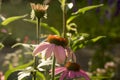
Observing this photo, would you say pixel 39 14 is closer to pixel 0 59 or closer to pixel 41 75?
pixel 41 75

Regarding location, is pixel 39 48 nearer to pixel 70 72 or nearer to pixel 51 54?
pixel 51 54

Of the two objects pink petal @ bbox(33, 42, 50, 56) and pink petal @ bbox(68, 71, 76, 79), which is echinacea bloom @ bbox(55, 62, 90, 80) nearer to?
pink petal @ bbox(68, 71, 76, 79)

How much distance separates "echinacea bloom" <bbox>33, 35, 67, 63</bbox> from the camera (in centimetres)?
140

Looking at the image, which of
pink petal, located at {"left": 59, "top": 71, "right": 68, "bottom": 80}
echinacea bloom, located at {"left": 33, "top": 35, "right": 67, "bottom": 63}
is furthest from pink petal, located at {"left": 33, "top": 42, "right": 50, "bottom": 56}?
pink petal, located at {"left": 59, "top": 71, "right": 68, "bottom": 80}

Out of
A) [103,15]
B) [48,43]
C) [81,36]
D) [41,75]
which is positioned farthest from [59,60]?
[103,15]

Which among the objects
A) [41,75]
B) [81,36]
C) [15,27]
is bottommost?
[41,75]

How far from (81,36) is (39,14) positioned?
26 cm

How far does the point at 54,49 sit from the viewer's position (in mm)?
1417

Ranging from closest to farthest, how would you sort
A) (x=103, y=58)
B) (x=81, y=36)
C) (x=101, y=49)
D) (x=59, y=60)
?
(x=59, y=60) → (x=81, y=36) → (x=103, y=58) → (x=101, y=49)

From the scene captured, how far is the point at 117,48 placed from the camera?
6.55m

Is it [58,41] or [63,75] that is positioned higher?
[58,41]

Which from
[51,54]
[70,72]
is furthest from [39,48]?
[70,72]

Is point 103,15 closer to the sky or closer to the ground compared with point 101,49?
closer to the sky

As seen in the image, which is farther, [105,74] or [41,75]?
[105,74]
